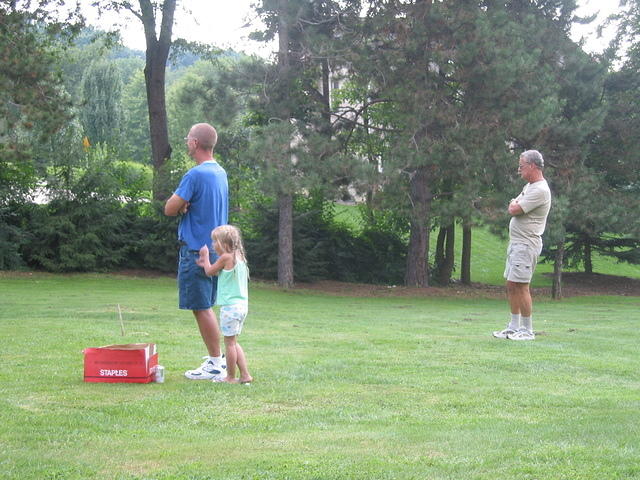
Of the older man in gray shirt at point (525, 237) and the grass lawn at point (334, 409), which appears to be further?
the older man in gray shirt at point (525, 237)

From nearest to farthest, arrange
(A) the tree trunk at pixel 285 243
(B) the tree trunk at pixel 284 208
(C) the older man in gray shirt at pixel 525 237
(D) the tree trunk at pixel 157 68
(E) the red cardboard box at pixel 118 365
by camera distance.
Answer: (E) the red cardboard box at pixel 118 365
(C) the older man in gray shirt at pixel 525 237
(B) the tree trunk at pixel 284 208
(A) the tree trunk at pixel 285 243
(D) the tree trunk at pixel 157 68

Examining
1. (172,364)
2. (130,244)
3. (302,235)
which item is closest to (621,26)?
(302,235)

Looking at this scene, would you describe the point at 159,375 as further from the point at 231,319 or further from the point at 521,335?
the point at 521,335

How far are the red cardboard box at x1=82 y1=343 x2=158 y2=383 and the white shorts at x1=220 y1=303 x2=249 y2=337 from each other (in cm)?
60

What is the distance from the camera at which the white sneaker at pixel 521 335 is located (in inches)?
387

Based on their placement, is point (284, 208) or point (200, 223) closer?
point (200, 223)

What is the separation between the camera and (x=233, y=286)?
660 cm

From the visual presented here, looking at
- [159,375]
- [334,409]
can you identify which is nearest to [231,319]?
[159,375]

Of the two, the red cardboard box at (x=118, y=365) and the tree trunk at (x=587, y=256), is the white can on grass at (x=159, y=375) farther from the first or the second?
the tree trunk at (x=587, y=256)

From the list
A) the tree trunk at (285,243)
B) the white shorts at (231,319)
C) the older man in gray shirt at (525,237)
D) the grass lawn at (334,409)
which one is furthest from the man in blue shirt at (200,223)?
the tree trunk at (285,243)

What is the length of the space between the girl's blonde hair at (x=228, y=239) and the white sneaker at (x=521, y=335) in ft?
14.5

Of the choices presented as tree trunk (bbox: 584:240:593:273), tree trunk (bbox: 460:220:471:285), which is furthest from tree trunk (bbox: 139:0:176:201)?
tree trunk (bbox: 584:240:593:273)

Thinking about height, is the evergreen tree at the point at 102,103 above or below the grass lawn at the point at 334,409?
above

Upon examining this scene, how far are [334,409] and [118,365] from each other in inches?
72.6
